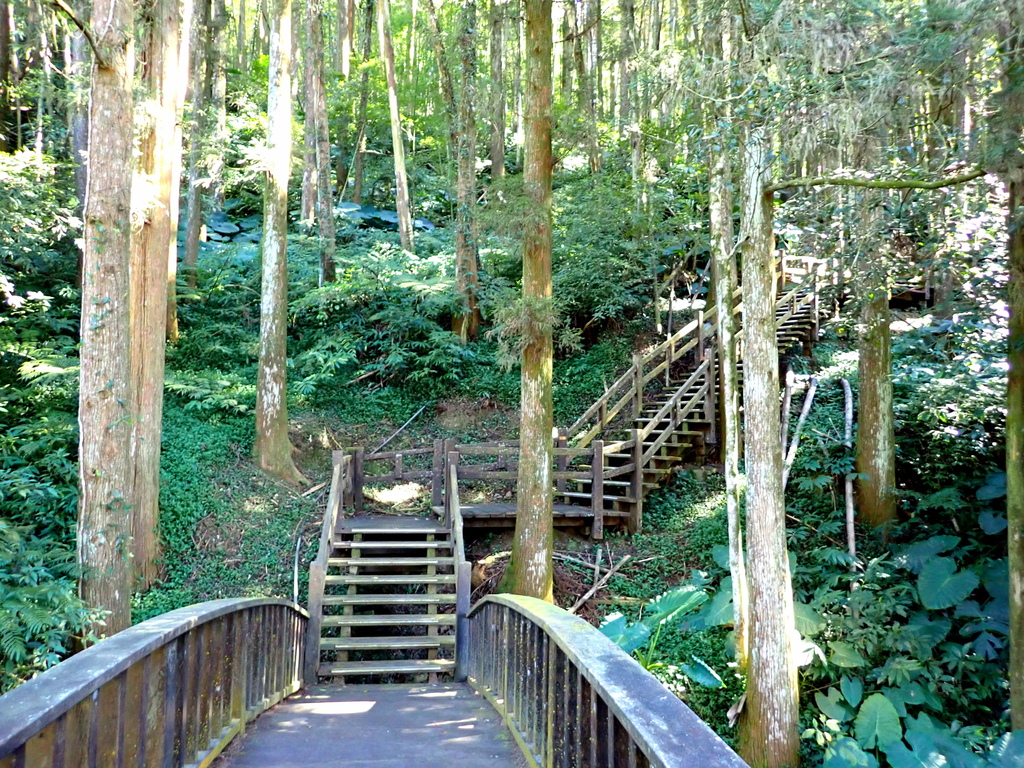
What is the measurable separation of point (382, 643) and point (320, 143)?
14.0 metres

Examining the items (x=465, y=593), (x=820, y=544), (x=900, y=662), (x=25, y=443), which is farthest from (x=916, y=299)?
(x=25, y=443)

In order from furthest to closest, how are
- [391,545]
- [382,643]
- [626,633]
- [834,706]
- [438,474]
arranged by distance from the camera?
[438,474]
[391,545]
[382,643]
[626,633]
[834,706]

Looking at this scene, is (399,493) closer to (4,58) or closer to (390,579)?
(390,579)

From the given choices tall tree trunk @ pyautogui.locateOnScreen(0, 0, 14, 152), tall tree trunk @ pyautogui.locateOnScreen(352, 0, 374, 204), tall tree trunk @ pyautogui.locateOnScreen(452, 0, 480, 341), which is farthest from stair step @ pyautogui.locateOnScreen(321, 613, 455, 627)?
tall tree trunk @ pyautogui.locateOnScreen(352, 0, 374, 204)

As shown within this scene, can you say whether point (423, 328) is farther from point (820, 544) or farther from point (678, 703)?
point (678, 703)

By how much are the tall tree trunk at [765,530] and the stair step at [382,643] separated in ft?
11.5

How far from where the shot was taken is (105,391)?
7.07 metres

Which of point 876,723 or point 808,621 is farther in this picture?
point 808,621

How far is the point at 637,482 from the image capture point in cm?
1118

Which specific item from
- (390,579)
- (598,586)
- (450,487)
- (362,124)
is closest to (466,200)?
(450,487)

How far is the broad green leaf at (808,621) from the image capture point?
26.2 feet

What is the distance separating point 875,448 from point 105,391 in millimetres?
9754

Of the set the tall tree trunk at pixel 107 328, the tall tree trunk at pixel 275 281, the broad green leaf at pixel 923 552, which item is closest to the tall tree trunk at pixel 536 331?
the tall tree trunk at pixel 107 328

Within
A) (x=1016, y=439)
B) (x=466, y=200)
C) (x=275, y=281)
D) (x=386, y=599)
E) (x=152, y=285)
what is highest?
(x=466, y=200)
